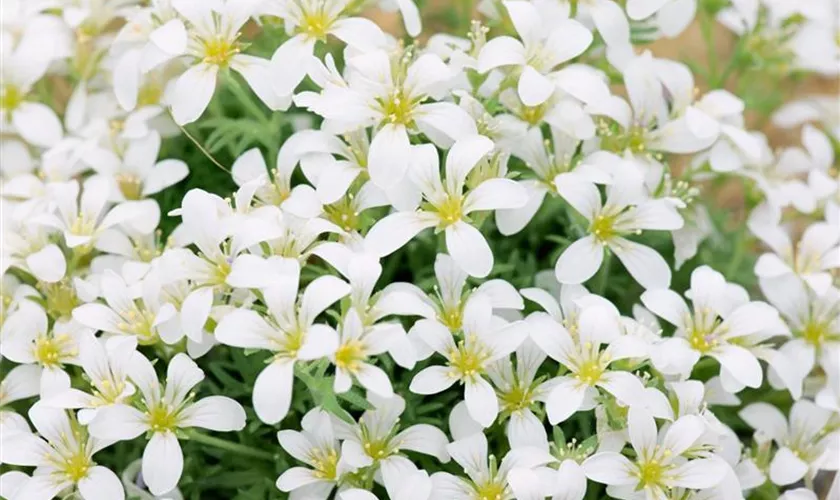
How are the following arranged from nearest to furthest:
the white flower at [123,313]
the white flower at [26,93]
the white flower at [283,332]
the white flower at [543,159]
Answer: the white flower at [283,332] → the white flower at [123,313] → the white flower at [543,159] → the white flower at [26,93]

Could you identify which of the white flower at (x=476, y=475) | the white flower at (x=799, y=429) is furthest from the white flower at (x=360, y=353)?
the white flower at (x=799, y=429)

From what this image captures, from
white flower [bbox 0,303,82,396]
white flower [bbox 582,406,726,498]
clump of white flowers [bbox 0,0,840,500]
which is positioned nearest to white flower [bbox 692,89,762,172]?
clump of white flowers [bbox 0,0,840,500]

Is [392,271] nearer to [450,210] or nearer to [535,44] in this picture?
[450,210]

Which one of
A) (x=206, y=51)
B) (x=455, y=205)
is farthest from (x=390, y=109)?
(x=206, y=51)

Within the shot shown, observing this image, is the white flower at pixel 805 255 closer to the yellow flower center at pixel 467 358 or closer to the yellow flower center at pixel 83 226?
the yellow flower center at pixel 467 358

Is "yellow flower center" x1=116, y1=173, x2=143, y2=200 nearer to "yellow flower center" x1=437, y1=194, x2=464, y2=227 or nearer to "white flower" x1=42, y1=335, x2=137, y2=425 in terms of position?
"white flower" x1=42, y1=335, x2=137, y2=425

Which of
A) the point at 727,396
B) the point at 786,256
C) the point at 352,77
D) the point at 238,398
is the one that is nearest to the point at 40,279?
the point at 238,398
